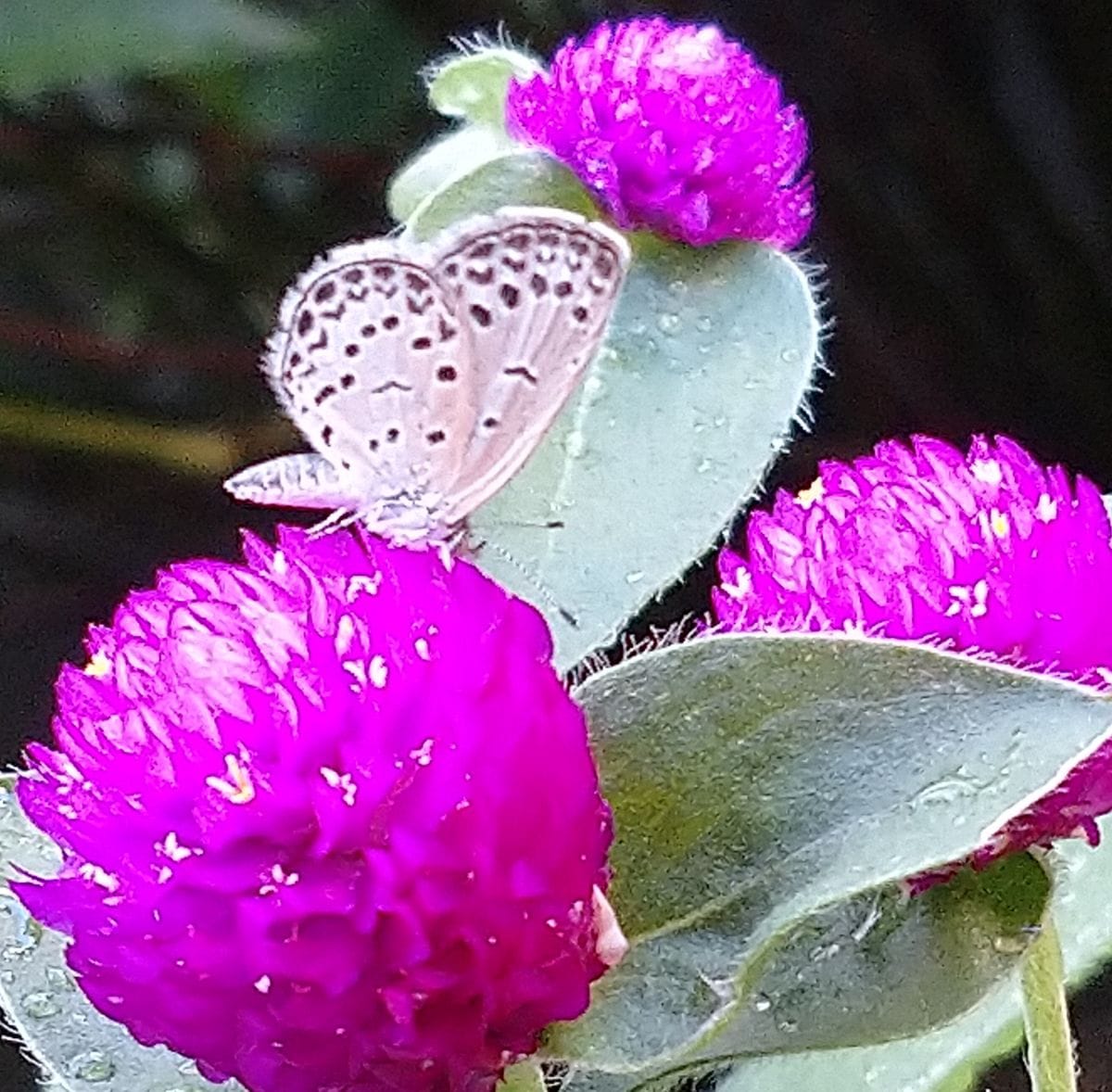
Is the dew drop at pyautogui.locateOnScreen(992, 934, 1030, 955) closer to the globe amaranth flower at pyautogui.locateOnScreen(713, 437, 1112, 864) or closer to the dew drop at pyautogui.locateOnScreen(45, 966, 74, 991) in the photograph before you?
the globe amaranth flower at pyautogui.locateOnScreen(713, 437, 1112, 864)

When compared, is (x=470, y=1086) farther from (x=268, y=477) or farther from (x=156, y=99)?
Answer: (x=156, y=99)

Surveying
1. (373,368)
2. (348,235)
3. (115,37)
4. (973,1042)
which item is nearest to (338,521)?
(373,368)

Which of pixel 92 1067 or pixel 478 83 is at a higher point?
pixel 478 83

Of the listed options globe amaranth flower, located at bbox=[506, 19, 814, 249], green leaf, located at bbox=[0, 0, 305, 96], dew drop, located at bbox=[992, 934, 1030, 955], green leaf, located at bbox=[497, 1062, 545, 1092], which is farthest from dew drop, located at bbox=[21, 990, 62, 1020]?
green leaf, located at bbox=[0, 0, 305, 96]

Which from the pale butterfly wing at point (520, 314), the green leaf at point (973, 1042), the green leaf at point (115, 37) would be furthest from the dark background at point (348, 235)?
the pale butterfly wing at point (520, 314)

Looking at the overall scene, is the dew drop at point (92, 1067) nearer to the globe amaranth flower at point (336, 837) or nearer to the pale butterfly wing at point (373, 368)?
the globe amaranth flower at point (336, 837)

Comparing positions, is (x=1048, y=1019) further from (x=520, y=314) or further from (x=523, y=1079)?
(x=520, y=314)

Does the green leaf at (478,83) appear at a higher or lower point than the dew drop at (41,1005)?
higher
